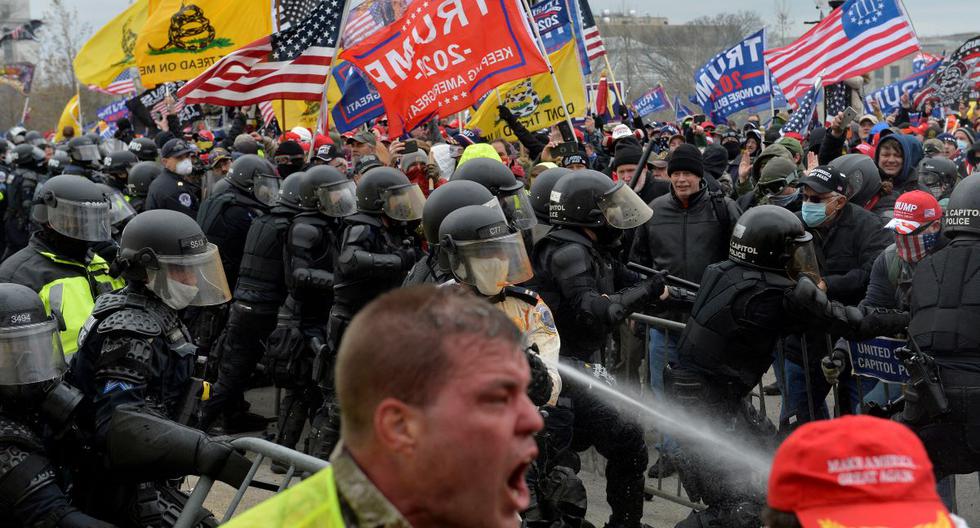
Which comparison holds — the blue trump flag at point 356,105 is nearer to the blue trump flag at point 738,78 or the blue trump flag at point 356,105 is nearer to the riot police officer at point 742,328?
the blue trump flag at point 738,78

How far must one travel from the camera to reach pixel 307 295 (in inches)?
313

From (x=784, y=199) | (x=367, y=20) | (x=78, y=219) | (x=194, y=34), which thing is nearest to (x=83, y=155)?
(x=194, y=34)

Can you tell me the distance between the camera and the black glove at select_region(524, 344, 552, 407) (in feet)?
14.9

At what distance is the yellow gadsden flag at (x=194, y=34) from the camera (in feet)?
37.3

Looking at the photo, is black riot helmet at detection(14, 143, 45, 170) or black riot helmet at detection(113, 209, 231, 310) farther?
black riot helmet at detection(14, 143, 45, 170)

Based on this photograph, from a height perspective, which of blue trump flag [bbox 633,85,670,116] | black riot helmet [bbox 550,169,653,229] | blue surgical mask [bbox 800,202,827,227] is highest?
black riot helmet [bbox 550,169,653,229]

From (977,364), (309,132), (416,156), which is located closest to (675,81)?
(309,132)

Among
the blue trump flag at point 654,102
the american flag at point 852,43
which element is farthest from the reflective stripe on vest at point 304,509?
the blue trump flag at point 654,102

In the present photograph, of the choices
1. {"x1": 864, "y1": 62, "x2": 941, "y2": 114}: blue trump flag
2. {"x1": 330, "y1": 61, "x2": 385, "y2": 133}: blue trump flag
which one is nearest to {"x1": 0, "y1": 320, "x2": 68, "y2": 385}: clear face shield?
{"x1": 330, "y1": 61, "x2": 385, "y2": 133}: blue trump flag

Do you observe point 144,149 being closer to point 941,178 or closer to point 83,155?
point 83,155

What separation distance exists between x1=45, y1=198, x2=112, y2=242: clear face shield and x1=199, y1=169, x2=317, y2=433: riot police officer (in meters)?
2.25

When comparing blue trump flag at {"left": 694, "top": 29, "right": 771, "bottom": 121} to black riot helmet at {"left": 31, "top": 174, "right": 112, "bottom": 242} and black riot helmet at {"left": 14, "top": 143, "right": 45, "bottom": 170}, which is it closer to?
black riot helmet at {"left": 14, "top": 143, "right": 45, "bottom": 170}

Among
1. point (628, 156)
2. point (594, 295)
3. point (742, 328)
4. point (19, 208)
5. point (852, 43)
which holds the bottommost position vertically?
point (742, 328)

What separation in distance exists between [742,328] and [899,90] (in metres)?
16.7
